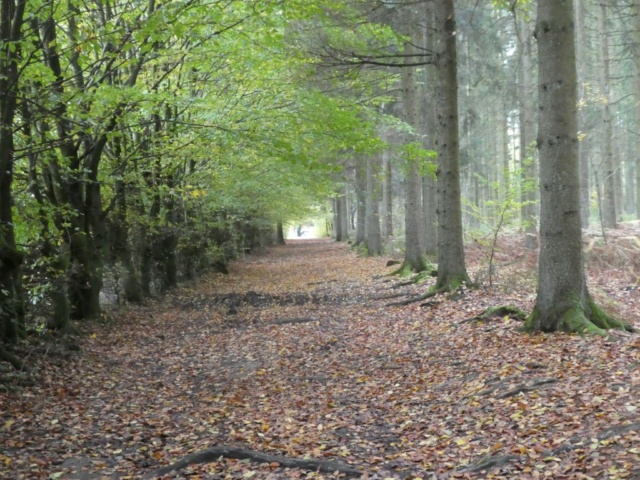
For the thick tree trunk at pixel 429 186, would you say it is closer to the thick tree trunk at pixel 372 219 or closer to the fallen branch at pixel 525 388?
the thick tree trunk at pixel 372 219

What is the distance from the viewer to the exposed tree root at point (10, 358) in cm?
760

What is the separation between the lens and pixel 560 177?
737cm

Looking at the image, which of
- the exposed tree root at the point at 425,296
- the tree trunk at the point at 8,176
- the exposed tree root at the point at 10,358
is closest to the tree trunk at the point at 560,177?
the exposed tree root at the point at 425,296

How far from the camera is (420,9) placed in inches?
623

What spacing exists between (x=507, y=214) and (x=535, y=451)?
26.8 ft

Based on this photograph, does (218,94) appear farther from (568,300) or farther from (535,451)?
(535,451)

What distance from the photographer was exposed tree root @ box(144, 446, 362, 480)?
16.0ft

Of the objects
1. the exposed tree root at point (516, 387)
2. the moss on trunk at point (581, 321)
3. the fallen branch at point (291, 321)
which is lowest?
the fallen branch at point (291, 321)

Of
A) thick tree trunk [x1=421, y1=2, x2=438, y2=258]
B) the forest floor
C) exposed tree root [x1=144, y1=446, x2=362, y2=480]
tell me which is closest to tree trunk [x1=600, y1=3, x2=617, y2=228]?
thick tree trunk [x1=421, y1=2, x2=438, y2=258]

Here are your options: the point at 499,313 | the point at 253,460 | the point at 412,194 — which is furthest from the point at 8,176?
the point at 412,194

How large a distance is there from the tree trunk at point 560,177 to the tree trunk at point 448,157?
3.97 metres

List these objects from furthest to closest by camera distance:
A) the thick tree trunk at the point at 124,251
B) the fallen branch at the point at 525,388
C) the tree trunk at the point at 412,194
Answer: the tree trunk at the point at 412,194
the thick tree trunk at the point at 124,251
the fallen branch at the point at 525,388

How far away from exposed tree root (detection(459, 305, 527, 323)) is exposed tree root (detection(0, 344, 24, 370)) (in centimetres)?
666

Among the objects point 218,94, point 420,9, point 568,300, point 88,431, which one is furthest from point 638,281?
point 88,431
